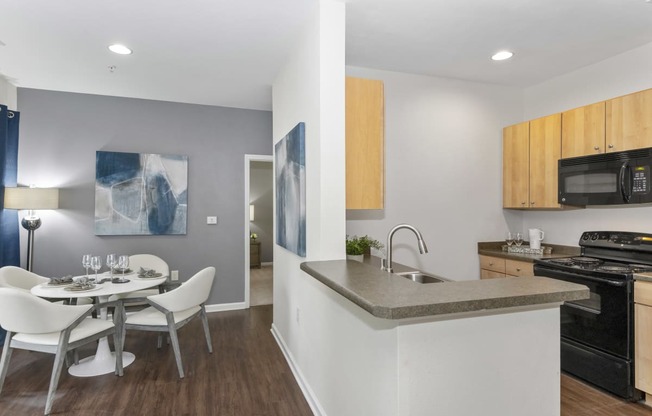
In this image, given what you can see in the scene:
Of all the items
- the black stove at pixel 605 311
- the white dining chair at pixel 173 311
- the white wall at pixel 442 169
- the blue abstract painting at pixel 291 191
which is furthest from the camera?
the white wall at pixel 442 169

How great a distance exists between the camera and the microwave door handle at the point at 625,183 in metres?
2.74

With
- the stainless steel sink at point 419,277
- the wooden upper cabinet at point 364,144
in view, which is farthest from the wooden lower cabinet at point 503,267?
the wooden upper cabinet at point 364,144

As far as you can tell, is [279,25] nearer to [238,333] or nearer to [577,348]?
[238,333]

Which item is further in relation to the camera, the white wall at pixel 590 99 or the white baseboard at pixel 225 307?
the white baseboard at pixel 225 307

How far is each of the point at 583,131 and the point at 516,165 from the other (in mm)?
677

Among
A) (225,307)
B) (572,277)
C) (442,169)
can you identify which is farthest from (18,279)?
(572,277)

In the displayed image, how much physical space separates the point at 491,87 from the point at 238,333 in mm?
3712

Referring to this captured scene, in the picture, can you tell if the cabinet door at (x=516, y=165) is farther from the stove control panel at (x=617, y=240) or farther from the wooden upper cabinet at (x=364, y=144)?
the wooden upper cabinet at (x=364, y=144)

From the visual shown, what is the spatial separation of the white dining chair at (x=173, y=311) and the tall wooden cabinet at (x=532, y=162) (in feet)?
10.1

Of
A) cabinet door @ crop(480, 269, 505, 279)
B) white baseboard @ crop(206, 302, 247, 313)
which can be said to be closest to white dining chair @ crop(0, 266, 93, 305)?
white baseboard @ crop(206, 302, 247, 313)

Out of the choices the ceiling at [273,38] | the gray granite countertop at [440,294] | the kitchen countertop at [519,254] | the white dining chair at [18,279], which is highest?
the ceiling at [273,38]

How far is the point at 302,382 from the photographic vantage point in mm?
2590

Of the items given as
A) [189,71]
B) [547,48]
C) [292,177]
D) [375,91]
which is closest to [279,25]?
[375,91]

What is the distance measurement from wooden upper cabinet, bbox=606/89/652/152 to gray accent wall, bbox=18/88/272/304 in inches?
141
